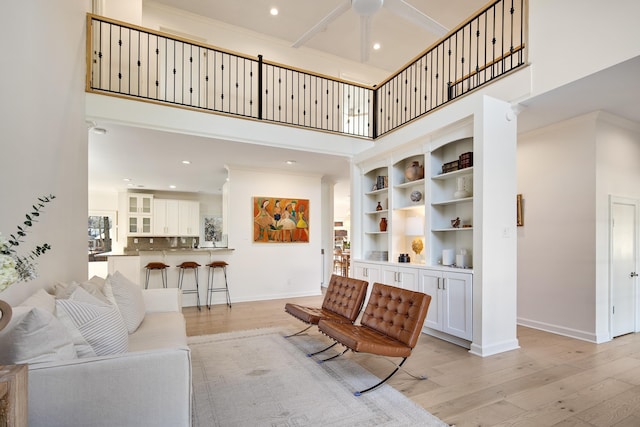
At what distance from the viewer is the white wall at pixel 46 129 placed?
226 centimetres

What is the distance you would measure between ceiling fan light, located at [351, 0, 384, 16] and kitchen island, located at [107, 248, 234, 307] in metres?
4.69

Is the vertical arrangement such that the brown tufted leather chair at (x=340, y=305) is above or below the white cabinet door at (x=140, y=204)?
below

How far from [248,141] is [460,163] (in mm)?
3040

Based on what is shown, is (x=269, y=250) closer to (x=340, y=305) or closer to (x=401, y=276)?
(x=401, y=276)

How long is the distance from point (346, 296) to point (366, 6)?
3.30 m

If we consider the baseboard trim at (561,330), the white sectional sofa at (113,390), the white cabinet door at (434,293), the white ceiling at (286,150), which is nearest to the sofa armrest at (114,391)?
the white sectional sofa at (113,390)

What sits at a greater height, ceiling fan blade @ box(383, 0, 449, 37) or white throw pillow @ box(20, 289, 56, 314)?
Answer: ceiling fan blade @ box(383, 0, 449, 37)

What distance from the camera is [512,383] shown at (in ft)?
9.37

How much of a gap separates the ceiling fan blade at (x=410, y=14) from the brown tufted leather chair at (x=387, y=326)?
317 cm

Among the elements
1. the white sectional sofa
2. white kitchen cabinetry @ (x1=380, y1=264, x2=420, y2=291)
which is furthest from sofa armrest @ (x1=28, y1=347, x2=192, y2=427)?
white kitchen cabinetry @ (x1=380, y1=264, x2=420, y2=291)

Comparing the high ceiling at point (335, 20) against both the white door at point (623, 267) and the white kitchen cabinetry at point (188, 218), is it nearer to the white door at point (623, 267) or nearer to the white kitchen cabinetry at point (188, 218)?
the white door at point (623, 267)

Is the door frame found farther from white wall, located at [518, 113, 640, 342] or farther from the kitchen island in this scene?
the kitchen island

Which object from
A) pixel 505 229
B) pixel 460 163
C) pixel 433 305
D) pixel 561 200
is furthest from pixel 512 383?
pixel 561 200

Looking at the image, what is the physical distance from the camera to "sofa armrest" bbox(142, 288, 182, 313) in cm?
367
